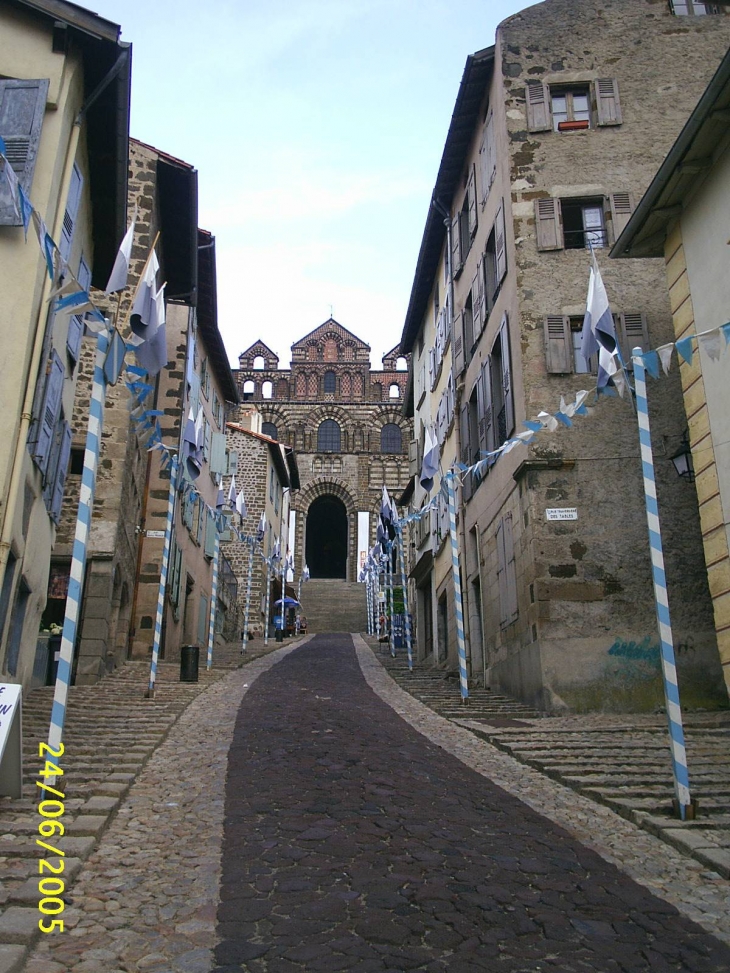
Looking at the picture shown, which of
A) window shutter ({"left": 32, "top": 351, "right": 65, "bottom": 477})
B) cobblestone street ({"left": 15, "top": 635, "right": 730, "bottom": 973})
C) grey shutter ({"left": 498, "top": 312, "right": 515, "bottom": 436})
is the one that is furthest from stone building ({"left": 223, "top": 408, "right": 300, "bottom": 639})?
cobblestone street ({"left": 15, "top": 635, "right": 730, "bottom": 973})

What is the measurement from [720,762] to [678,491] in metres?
5.43

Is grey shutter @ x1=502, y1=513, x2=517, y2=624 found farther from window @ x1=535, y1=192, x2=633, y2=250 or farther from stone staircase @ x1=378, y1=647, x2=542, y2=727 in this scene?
window @ x1=535, y1=192, x2=633, y2=250

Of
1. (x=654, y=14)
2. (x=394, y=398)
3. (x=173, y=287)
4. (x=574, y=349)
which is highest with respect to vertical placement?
(x=394, y=398)

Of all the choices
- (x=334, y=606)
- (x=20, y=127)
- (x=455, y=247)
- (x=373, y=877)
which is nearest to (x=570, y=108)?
(x=455, y=247)

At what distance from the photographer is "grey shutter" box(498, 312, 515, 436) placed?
517 inches

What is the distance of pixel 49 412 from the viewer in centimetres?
983

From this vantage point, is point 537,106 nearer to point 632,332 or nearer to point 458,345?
point 632,332

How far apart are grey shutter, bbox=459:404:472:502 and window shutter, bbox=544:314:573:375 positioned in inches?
159

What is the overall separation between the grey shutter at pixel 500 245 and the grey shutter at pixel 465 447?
3.23 m

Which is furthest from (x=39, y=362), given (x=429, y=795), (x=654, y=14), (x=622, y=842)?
(x=654, y=14)

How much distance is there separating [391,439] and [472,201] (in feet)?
113

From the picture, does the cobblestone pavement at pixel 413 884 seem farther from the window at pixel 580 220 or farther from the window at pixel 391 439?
the window at pixel 391 439

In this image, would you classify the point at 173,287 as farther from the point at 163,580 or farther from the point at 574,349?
the point at 574,349

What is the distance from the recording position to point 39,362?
29.7 ft
